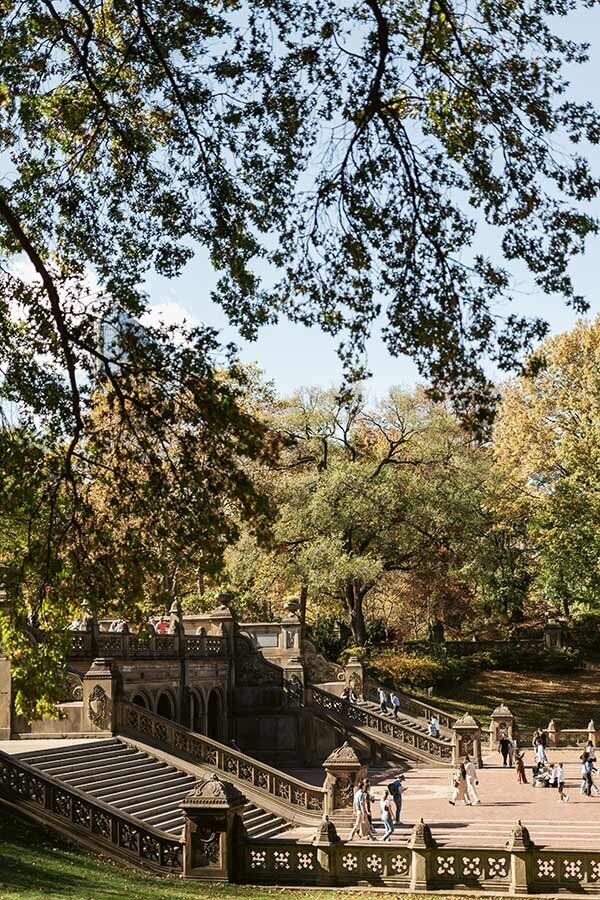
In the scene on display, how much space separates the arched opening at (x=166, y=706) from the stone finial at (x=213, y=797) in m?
15.3

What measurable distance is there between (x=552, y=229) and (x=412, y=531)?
41372mm

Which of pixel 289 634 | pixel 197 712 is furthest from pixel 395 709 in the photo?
pixel 197 712

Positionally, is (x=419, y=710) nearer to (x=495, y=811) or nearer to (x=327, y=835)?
(x=495, y=811)

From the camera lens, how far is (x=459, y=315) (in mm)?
12375

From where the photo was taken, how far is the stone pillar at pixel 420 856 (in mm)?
20123

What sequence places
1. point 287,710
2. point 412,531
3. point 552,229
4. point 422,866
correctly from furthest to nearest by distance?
1. point 412,531
2. point 287,710
3. point 422,866
4. point 552,229

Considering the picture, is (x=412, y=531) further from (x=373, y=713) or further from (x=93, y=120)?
(x=93, y=120)

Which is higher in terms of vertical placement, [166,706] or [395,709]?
[166,706]

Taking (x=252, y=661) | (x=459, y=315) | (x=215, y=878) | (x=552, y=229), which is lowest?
(x=215, y=878)

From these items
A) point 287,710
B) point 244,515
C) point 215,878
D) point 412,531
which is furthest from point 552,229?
point 412,531

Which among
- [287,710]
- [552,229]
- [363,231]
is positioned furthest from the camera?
[287,710]

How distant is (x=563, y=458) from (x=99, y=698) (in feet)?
93.8

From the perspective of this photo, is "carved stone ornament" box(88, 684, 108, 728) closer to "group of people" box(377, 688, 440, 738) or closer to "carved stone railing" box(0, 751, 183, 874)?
"carved stone railing" box(0, 751, 183, 874)

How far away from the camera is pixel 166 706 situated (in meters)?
37.9
